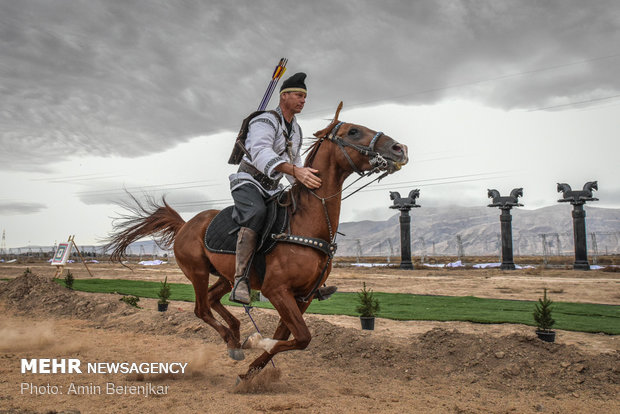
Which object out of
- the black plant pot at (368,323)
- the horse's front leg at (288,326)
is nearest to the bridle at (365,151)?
the horse's front leg at (288,326)

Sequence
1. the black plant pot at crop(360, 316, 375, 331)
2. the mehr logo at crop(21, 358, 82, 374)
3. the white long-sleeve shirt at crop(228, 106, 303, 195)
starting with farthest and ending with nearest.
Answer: the black plant pot at crop(360, 316, 375, 331) < the mehr logo at crop(21, 358, 82, 374) < the white long-sleeve shirt at crop(228, 106, 303, 195)

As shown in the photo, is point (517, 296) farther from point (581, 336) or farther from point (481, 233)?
point (481, 233)

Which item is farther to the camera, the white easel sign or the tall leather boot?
the white easel sign

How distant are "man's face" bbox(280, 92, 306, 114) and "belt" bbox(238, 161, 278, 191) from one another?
0.87 metres

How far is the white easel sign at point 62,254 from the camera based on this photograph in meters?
25.5

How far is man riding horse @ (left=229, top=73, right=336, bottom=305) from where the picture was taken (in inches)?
191

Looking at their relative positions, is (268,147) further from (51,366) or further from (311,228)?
(51,366)

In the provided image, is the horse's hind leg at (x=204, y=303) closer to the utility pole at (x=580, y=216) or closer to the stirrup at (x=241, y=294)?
the stirrup at (x=241, y=294)

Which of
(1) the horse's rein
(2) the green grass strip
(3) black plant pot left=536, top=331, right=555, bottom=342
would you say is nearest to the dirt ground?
(3) black plant pot left=536, top=331, right=555, bottom=342

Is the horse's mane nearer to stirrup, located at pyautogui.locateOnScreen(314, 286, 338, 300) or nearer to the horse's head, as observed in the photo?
the horse's head

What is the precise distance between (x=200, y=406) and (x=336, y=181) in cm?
288

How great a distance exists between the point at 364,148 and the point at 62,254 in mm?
26407

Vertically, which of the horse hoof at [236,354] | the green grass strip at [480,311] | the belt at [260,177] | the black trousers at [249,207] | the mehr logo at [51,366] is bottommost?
the green grass strip at [480,311]

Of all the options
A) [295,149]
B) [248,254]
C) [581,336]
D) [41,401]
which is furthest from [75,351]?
[581,336]
